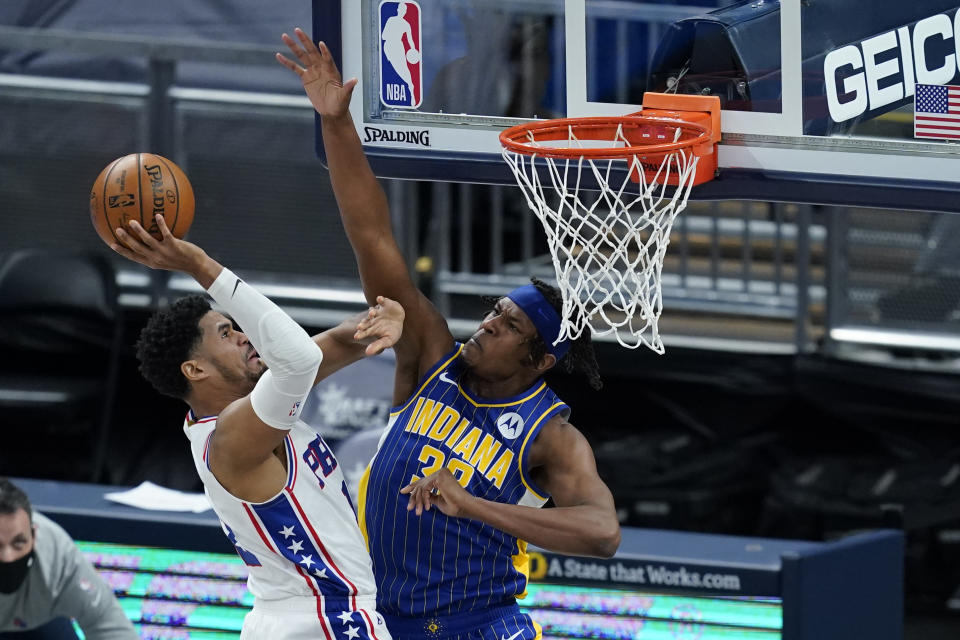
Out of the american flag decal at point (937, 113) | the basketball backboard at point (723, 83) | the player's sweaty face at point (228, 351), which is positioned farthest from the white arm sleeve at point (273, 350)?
the american flag decal at point (937, 113)

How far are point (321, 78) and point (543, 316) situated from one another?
0.96 m

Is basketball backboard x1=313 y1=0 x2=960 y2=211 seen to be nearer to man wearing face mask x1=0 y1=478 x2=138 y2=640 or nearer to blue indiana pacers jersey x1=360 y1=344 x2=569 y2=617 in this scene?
blue indiana pacers jersey x1=360 y1=344 x2=569 y2=617

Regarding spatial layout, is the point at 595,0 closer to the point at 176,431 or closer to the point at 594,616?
the point at 594,616

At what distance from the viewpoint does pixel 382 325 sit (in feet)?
14.0

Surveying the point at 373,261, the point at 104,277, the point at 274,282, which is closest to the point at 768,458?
the point at 274,282

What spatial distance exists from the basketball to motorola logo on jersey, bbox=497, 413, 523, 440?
1.12 m

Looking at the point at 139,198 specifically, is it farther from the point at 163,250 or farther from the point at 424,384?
the point at 424,384

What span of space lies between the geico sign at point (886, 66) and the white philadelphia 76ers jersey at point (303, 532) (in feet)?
6.06

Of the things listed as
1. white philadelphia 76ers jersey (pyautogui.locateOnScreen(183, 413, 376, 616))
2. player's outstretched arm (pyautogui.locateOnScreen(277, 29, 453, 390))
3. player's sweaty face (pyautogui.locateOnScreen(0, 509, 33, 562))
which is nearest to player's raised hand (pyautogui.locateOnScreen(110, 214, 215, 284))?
white philadelphia 76ers jersey (pyautogui.locateOnScreen(183, 413, 376, 616))

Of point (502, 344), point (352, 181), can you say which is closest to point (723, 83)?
point (502, 344)

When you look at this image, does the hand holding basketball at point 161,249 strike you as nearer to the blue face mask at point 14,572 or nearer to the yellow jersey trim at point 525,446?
the yellow jersey trim at point 525,446

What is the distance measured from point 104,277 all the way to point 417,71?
4.35 metres

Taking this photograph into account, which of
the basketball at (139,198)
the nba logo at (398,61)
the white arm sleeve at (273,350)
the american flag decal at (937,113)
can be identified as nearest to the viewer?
the white arm sleeve at (273,350)

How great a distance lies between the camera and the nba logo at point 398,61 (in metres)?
5.09
